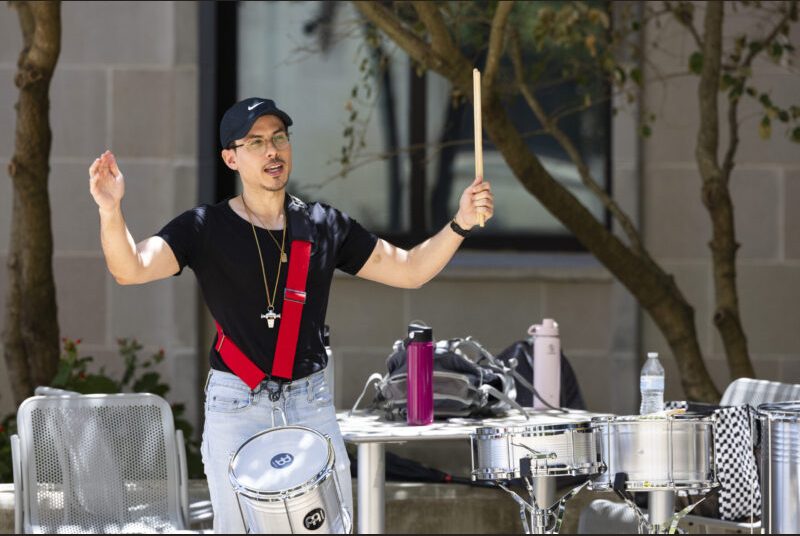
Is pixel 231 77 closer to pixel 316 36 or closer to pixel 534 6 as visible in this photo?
pixel 316 36

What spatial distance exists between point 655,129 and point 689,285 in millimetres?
879

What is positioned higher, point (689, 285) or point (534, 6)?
point (534, 6)

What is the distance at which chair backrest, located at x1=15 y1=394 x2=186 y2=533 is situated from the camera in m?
5.10

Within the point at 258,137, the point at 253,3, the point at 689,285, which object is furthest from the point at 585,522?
the point at 253,3

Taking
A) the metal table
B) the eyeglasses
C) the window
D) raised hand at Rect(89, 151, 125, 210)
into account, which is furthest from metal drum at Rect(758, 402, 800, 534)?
the window

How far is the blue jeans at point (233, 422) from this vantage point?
13.6ft

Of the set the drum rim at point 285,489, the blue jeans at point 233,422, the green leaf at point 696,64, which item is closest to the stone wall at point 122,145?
the green leaf at point 696,64

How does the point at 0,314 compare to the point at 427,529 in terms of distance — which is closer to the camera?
the point at 427,529

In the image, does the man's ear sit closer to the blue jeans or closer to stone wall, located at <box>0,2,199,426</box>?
the blue jeans

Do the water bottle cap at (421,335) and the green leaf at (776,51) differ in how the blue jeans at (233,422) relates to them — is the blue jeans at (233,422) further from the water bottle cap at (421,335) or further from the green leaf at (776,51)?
the green leaf at (776,51)

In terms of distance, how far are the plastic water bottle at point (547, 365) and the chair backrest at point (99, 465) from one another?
1416 mm

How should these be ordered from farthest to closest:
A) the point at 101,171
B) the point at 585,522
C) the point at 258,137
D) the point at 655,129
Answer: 1. the point at 655,129
2. the point at 585,522
3. the point at 258,137
4. the point at 101,171

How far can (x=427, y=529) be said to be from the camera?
19.8 feet

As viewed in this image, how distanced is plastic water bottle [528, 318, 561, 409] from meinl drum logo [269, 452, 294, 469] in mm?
2011
